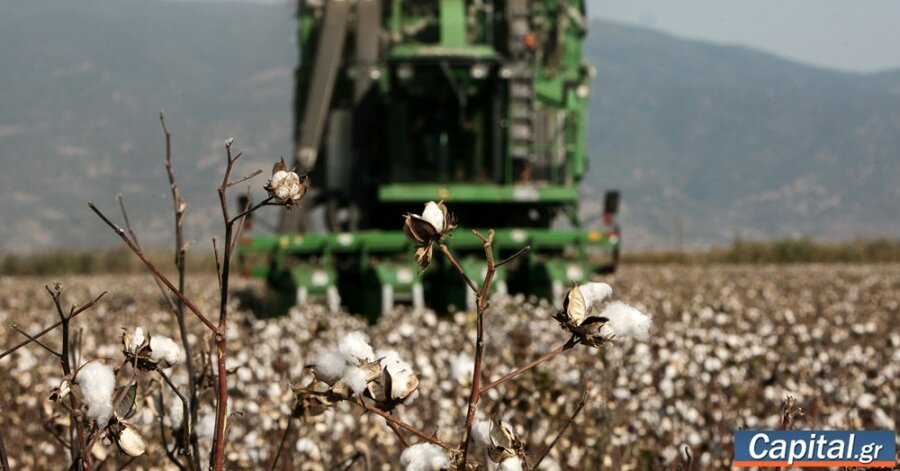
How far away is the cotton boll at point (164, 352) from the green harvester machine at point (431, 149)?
11.5 metres

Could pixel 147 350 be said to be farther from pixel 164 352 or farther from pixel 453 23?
pixel 453 23

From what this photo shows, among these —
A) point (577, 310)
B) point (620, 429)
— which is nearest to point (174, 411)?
point (577, 310)

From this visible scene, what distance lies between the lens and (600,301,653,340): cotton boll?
198 centimetres

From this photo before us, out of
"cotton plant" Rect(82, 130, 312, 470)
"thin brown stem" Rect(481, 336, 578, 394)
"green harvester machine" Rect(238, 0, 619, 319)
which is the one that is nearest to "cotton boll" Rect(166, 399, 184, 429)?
"cotton plant" Rect(82, 130, 312, 470)

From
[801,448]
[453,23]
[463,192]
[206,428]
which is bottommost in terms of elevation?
[463,192]

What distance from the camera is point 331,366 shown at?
6.61 feet

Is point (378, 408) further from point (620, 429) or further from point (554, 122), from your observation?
point (554, 122)

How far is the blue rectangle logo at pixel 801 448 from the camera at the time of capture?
2.37 m

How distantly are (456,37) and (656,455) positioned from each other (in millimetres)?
11254

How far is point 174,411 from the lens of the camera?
9.21 feet

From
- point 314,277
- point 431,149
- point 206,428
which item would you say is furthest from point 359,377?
point 431,149

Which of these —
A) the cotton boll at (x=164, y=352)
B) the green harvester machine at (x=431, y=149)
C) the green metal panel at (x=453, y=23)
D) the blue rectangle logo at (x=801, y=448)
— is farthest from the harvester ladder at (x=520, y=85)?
the cotton boll at (x=164, y=352)

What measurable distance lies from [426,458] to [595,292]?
1.27ft

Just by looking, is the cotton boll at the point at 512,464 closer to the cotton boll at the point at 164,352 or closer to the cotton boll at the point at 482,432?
the cotton boll at the point at 482,432
